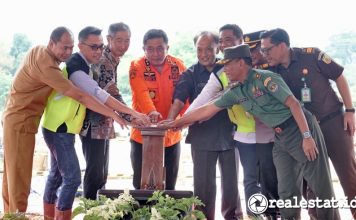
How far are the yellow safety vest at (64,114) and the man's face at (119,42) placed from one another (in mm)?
519

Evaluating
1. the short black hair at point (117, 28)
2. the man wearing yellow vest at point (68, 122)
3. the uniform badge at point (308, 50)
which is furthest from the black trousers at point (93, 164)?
the uniform badge at point (308, 50)

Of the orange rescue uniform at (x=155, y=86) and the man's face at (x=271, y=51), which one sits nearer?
the man's face at (x=271, y=51)

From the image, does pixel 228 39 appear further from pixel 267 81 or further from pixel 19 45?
pixel 19 45

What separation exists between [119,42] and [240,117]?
122cm

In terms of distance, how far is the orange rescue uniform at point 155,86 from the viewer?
365 cm

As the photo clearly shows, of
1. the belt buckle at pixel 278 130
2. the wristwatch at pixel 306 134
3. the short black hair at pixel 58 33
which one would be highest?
the short black hair at pixel 58 33

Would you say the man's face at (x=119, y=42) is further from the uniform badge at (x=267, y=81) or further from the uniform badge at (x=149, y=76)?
the uniform badge at (x=267, y=81)

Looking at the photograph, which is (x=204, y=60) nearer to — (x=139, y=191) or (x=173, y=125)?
(x=173, y=125)

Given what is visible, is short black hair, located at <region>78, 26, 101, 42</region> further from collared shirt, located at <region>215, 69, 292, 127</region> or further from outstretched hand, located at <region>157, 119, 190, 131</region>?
collared shirt, located at <region>215, 69, 292, 127</region>

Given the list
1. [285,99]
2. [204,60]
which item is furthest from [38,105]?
[285,99]

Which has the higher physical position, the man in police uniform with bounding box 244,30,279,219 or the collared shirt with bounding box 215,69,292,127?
the collared shirt with bounding box 215,69,292,127

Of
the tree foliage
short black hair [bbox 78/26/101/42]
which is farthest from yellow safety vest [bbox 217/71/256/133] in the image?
the tree foliage

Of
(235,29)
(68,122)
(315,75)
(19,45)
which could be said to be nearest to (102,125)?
(68,122)

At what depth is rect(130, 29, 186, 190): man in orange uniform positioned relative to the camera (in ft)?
11.8
